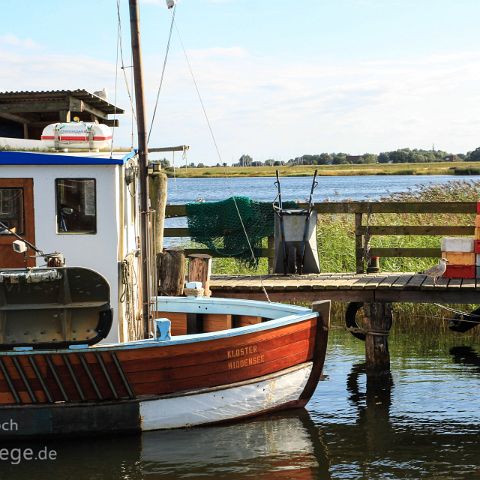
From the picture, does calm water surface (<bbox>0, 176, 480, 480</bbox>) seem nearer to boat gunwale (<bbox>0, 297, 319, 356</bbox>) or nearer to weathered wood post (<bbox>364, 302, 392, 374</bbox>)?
weathered wood post (<bbox>364, 302, 392, 374</bbox>)

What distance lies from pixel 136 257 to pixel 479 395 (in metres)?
4.74

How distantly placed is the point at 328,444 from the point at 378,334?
2.95 meters

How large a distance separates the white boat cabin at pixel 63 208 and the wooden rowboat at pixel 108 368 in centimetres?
63

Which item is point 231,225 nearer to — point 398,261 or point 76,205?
point 398,261

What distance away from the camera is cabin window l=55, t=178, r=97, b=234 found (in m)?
10.9

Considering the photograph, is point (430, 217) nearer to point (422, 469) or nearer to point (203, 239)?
point (203, 239)

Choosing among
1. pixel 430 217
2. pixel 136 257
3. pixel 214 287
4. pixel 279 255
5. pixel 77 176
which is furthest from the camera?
pixel 430 217

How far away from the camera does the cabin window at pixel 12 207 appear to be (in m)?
10.9

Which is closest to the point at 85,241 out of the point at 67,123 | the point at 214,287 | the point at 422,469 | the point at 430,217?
the point at 67,123

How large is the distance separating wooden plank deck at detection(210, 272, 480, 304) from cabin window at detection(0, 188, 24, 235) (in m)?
3.69

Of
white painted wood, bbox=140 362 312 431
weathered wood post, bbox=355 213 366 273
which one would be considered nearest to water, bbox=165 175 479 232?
weathered wood post, bbox=355 213 366 273

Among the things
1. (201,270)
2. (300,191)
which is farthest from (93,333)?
(300,191)

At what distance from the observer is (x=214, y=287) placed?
13.9m

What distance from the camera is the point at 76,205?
11.0 meters
